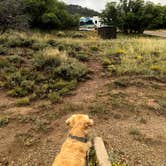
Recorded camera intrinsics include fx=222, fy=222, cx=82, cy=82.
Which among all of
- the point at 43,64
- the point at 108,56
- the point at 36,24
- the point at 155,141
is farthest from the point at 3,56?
the point at 36,24

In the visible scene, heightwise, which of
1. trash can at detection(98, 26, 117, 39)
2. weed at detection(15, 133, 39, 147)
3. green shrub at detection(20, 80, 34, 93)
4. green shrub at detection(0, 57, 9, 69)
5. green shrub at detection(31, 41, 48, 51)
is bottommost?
weed at detection(15, 133, 39, 147)

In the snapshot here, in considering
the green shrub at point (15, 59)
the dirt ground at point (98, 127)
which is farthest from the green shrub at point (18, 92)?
the green shrub at point (15, 59)

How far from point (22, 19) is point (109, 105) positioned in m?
7.73

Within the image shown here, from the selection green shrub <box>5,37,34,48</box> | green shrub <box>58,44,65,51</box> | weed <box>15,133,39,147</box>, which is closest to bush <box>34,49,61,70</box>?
green shrub <box>58,44,65,51</box>

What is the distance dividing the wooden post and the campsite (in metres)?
0.09

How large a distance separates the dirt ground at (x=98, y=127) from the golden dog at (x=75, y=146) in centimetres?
58

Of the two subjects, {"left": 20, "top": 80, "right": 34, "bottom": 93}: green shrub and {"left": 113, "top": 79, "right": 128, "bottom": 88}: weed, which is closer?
{"left": 20, "top": 80, "right": 34, "bottom": 93}: green shrub

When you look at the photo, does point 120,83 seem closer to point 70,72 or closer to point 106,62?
point 70,72

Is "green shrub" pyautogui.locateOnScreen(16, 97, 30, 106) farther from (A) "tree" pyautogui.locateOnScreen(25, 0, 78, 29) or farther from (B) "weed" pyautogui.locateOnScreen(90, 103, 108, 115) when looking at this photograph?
(A) "tree" pyautogui.locateOnScreen(25, 0, 78, 29)

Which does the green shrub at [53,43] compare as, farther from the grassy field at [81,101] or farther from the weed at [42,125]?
the weed at [42,125]

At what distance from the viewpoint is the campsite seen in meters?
2.96

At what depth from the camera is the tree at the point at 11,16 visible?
30.3ft

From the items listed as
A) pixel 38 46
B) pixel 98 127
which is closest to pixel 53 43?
pixel 38 46

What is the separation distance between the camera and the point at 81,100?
173 inches
